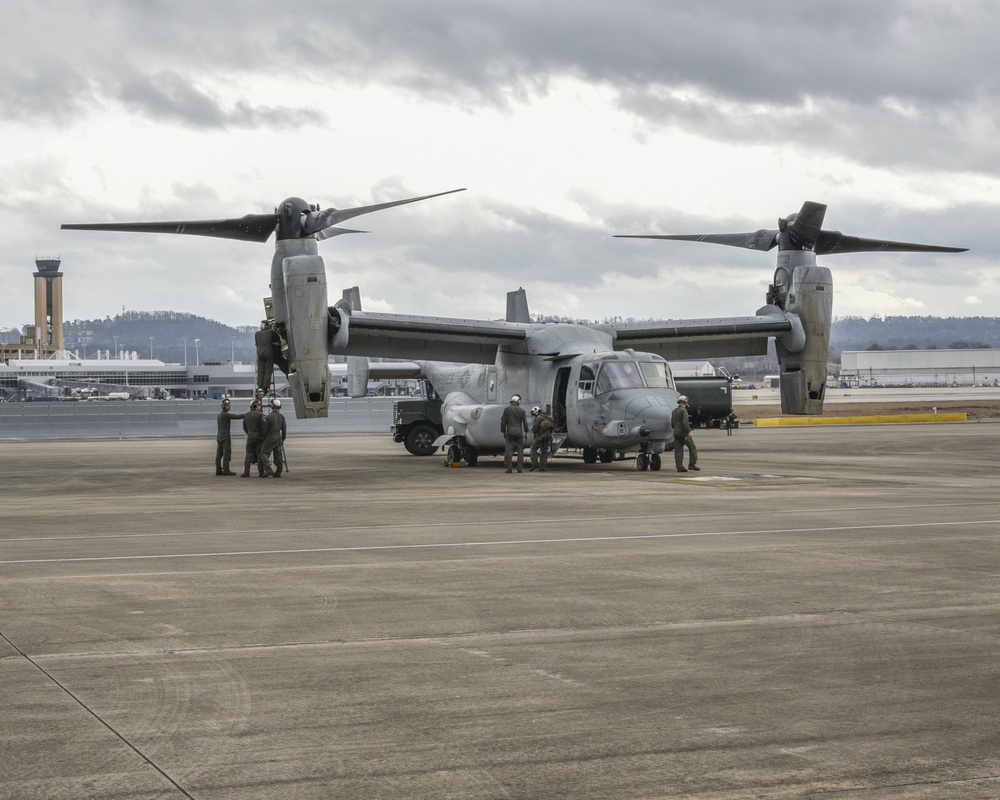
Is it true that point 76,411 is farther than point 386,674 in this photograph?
Yes

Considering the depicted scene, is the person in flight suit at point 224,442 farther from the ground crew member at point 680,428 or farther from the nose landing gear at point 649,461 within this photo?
the ground crew member at point 680,428

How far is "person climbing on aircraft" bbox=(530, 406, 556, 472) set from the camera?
26.8m

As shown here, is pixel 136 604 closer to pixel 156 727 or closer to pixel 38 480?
pixel 156 727

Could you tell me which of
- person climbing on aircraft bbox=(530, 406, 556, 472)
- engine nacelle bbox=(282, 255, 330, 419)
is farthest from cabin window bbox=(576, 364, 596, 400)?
engine nacelle bbox=(282, 255, 330, 419)

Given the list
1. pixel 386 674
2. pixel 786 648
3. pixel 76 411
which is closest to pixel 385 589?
pixel 386 674

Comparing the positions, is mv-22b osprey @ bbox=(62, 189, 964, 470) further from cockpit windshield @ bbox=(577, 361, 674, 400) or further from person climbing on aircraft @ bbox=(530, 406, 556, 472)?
person climbing on aircraft @ bbox=(530, 406, 556, 472)

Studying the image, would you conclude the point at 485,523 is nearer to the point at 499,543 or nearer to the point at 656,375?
the point at 499,543

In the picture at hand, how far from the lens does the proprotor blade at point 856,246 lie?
3144cm

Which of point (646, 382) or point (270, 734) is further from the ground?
point (646, 382)

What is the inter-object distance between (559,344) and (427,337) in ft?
10.6

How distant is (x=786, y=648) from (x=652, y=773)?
2.67 m

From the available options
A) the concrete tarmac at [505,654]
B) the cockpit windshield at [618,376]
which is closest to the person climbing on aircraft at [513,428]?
the cockpit windshield at [618,376]

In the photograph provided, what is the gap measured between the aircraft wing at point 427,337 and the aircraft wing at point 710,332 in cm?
299

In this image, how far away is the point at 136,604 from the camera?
9180 millimetres
